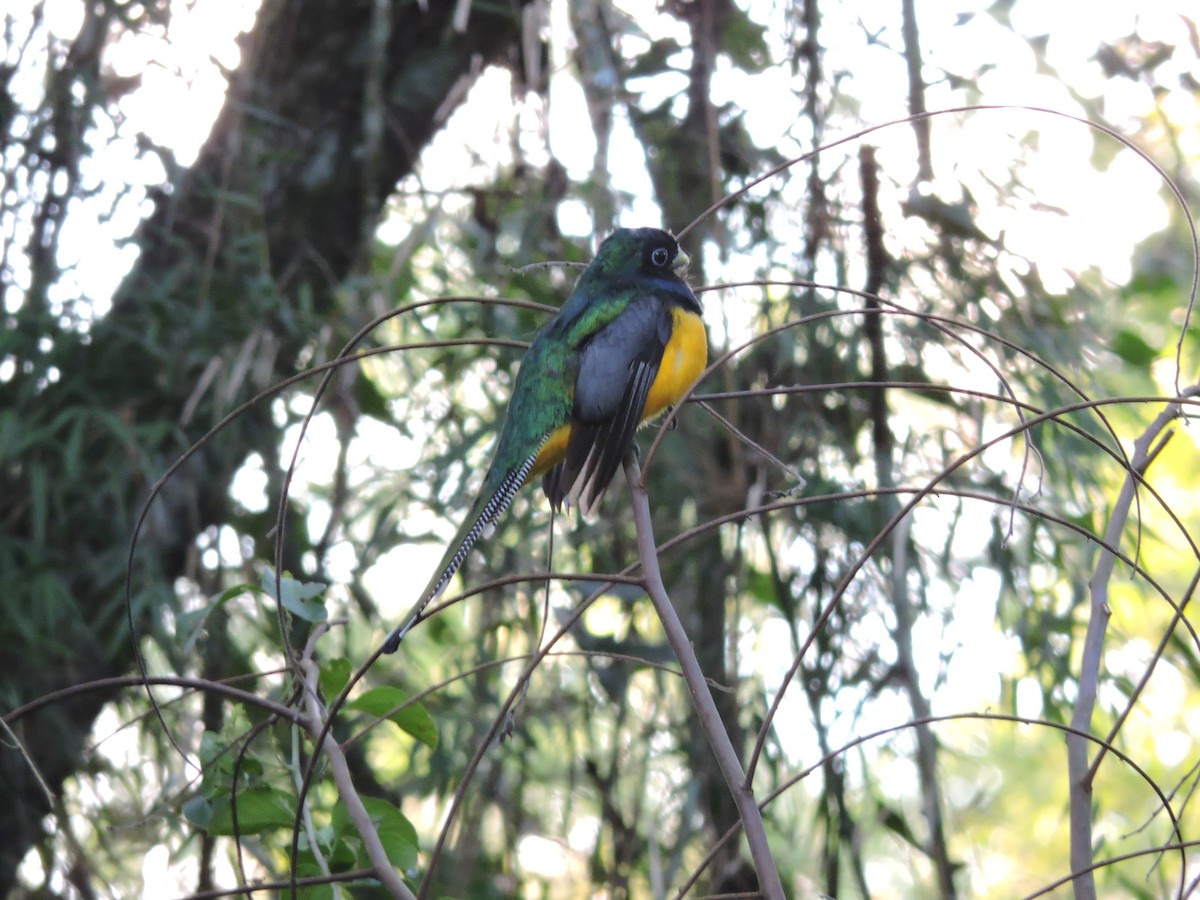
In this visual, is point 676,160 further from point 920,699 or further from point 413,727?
point 413,727

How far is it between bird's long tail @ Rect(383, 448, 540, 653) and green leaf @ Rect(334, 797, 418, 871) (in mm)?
226

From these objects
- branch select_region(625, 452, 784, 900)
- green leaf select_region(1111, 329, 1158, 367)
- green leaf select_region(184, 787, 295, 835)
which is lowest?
green leaf select_region(184, 787, 295, 835)

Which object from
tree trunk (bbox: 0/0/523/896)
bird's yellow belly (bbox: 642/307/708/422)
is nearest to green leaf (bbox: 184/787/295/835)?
bird's yellow belly (bbox: 642/307/708/422)

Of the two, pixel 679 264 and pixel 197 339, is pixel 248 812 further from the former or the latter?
pixel 197 339

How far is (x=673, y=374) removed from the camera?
99.4 inches

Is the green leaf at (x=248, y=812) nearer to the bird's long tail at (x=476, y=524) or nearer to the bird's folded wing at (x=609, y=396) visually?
the bird's long tail at (x=476, y=524)

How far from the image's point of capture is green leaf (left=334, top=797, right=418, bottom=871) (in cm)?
147

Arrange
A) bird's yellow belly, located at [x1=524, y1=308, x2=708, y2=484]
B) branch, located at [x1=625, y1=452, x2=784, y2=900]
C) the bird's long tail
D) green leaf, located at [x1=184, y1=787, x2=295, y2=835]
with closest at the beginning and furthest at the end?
1. branch, located at [x1=625, y1=452, x2=784, y2=900]
2. green leaf, located at [x1=184, y1=787, x2=295, y2=835]
3. the bird's long tail
4. bird's yellow belly, located at [x1=524, y1=308, x2=708, y2=484]

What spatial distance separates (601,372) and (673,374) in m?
0.16

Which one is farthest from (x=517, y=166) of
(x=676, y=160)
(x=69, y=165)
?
(x=69, y=165)

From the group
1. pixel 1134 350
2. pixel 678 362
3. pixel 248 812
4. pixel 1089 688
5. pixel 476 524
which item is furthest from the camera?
pixel 1134 350

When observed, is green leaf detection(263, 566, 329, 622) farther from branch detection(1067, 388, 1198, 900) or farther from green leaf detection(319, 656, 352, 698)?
branch detection(1067, 388, 1198, 900)

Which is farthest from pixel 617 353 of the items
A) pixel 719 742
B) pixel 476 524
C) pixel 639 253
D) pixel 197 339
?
pixel 719 742

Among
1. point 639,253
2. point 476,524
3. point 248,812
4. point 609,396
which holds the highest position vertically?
point 639,253
